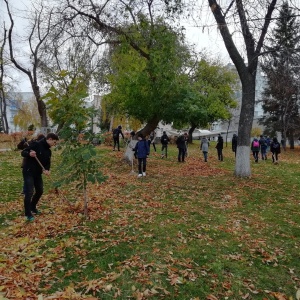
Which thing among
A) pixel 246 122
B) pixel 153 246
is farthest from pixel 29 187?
pixel 246 122

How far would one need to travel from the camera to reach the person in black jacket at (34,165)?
6.30m

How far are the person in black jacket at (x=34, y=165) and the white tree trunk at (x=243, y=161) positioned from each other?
7.44m

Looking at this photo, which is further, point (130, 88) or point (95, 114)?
point (130, 88)

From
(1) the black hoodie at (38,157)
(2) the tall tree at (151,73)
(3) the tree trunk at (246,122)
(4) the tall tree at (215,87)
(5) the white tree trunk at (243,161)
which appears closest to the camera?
(1) the black hoodie at (38,157)

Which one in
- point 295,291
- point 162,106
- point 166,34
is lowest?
point 295,291

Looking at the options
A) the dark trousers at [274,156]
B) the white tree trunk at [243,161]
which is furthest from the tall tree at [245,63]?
the dark trousers at [274,156]

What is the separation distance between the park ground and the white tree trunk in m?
2.31

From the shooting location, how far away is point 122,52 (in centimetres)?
1310

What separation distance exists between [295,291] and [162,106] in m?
10.9

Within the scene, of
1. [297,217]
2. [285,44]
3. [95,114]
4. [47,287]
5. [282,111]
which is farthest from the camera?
[282,111]

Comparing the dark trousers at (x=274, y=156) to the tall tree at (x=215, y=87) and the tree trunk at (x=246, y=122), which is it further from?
the tree trunk at (x=246, y=122)

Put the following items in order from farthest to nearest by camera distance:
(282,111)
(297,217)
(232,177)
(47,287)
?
1. (282,111)
2. (232,177)
3. (297,217)
4. (47,287)

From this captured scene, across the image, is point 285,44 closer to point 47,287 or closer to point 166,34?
point 166,34

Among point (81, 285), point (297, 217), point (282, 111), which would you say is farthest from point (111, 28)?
point (282, 111)
